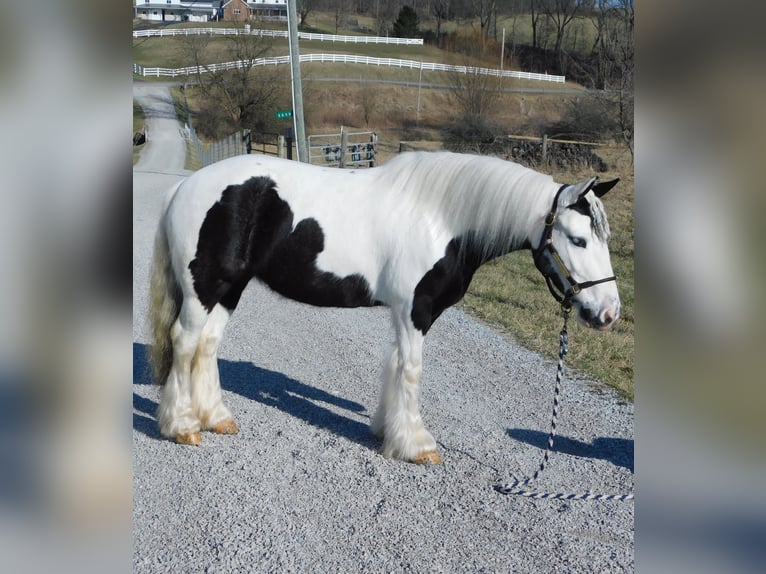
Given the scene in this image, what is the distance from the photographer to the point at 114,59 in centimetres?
99

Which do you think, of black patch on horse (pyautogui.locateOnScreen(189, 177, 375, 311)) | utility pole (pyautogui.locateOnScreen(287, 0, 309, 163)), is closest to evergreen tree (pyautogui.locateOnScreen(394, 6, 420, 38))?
utility pole (pyautogui.locateOnScreen(287, 0, 309, 163))

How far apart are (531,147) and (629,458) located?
1304cm

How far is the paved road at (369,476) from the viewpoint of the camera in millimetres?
3014

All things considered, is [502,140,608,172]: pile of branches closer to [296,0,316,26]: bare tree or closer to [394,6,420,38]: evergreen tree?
[394,6,420,38]: evergreen tree

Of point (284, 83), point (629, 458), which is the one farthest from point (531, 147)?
point (629, 458)

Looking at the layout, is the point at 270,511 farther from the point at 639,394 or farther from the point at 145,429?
the point at 639,394

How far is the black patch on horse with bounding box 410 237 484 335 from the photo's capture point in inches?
146

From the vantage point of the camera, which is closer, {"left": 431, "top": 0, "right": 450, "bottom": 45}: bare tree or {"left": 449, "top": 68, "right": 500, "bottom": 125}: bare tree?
{"left": 449, "top": 68, "right": 500, "bottom": 125}: bare tree

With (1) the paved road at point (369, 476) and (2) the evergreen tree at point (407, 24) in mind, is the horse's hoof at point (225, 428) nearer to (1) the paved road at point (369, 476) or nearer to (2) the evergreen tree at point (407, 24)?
(1) the paved road at point (369, 476)

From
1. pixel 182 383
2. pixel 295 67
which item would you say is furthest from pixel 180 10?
pixel 182 383

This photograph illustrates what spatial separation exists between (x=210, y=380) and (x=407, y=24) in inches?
818

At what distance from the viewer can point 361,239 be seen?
378 cm

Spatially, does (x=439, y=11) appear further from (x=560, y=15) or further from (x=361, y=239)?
(x=361, y=239)

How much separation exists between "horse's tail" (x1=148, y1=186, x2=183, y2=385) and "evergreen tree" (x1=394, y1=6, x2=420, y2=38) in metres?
20.3
